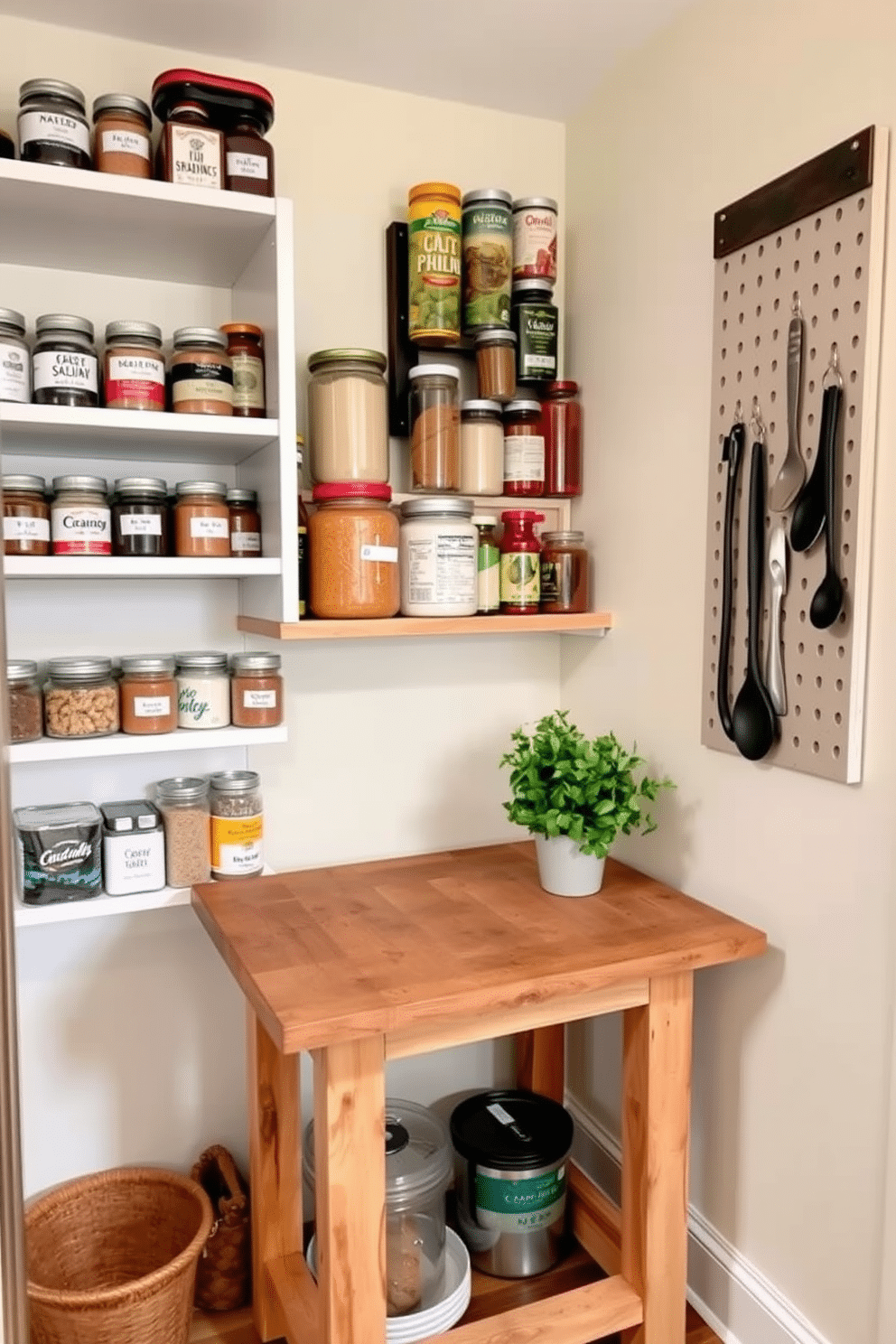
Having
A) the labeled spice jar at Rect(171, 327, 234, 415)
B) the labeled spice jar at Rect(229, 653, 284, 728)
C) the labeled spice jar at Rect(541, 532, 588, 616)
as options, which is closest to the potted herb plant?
the labeled spice jar at Rect(541, 532, 588, 616)

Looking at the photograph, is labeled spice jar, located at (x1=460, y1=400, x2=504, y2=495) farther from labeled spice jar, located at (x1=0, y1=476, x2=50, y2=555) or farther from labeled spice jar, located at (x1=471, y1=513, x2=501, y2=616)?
labeled spice jar, located at (x1=0, y1=476, x2=50, y2=555)

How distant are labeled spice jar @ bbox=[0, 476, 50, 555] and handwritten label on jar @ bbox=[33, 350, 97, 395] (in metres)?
0.14

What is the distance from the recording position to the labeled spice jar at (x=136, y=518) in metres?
1.48

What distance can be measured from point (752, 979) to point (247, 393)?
120 centimetres

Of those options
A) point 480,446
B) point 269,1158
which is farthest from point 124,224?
point 269,1158

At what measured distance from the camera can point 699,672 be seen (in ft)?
5.27

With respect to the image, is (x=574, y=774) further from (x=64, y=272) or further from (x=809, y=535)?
(x=64, y=272)

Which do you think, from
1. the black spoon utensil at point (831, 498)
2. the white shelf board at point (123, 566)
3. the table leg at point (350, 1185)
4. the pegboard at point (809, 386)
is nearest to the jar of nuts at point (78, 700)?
the white shelf board at point (123, 566)

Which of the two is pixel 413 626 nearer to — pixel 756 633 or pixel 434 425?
pixel 434 425

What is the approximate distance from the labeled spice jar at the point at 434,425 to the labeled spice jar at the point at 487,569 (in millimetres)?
94

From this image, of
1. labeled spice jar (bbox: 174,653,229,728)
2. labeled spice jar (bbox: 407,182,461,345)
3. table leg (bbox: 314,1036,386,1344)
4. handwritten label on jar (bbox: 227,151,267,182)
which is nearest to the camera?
table leg (bbox: 314,1036,386,1344)

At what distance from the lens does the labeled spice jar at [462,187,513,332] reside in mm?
1709

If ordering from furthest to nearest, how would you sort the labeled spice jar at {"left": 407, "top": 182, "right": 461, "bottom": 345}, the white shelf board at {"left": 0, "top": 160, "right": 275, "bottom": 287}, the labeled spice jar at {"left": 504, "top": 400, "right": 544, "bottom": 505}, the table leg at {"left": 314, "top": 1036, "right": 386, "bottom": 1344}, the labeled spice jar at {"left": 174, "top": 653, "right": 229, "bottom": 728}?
the labeled spice jar at {"left": 504, "top": 400, "right": 544, "bottom": 505} < the labeled spice jar at {"left": 407, "top": 182, "right": 461, "bottom": 345} < the labeled spice jar at {"left": 174, "top": 653, "right": 229, "bottom": 728} < the white shelf board at {"left": 0, "top": 160, "right": 275, "bottom": 287} < the table leg at {"left": 314, "top": 1036, "right": 386, "bottom": 1344}

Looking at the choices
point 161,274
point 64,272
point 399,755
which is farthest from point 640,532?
point 64,272
